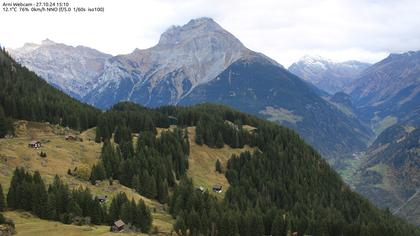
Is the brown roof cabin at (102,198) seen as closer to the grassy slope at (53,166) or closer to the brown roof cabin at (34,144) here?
the grassy slope at (53,166)

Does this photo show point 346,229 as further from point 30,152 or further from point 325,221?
point 30,152

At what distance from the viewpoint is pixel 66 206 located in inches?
5561

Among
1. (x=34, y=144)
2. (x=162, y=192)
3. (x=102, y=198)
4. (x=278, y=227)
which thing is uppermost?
(x=34, y=144)

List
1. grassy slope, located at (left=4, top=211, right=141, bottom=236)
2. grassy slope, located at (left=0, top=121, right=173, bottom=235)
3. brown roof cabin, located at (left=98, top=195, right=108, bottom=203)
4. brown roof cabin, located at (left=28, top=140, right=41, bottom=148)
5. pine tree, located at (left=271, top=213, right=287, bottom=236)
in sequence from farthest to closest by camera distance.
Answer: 1. brown roof cabin, located at (left=28, top=140, right=41, bottom=148)
2. pine tree, located at (left=271, top=213, right=287, bottom=236)
3. grassy slope, located at (left=0, top=121, right=173, bottom=235)
4. brown roof cabin, located at (left=98, top=195, right=108, bottom=203)
5. grassy slope, located at (left=4, top=211, right=141, bottom=236)

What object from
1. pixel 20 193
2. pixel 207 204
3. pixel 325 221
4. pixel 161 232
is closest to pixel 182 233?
pixel 161 232

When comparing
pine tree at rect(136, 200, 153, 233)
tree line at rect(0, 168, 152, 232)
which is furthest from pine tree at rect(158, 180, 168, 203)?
pine tree at rect(136, 200, 153, 233)

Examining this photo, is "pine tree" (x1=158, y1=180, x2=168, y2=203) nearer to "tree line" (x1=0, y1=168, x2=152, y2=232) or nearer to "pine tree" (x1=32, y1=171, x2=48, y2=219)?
"tree line" (x1=0, y1=168, x2=152, y2=232)

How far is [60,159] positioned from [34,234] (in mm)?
79157

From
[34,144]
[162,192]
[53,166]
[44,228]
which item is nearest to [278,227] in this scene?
[162,192]

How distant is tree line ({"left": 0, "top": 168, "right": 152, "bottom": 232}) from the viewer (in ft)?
455

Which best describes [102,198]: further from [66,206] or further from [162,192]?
[162,192]

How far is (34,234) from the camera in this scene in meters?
115

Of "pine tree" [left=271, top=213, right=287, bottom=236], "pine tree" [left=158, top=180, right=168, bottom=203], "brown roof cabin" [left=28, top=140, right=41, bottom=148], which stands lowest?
"pine tree" [left=271, top=213, right=287, bottom=236]

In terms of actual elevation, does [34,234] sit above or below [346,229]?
above
